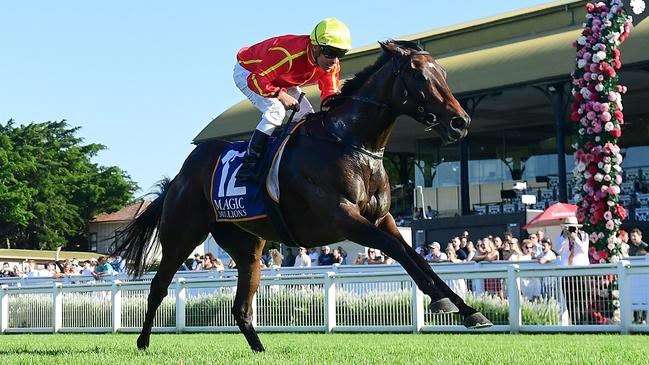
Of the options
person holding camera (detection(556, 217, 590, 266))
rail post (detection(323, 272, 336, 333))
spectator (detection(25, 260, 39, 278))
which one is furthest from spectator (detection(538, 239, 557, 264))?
spectator (detection(25, 260, 39, 278))

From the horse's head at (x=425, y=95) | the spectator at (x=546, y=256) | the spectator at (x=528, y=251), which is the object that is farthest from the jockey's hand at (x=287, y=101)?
the spectator at (x=528, y=251)

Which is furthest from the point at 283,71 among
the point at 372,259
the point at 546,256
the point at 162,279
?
the point at 372,259

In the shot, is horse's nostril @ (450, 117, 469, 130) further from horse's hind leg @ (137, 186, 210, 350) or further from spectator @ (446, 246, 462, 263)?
spectator @ (446, 246, 462, 263)

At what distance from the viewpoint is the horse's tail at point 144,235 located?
8.77 m

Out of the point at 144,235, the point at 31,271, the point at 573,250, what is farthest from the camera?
the point at 31,271

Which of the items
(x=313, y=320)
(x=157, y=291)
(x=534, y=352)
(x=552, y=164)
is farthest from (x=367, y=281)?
(x=552, y=164)

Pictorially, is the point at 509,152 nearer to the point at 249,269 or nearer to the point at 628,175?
the point at 628,175

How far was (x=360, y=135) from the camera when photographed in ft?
21.7

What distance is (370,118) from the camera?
667 centimetres

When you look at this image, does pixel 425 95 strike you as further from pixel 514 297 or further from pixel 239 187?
pixel 514 297

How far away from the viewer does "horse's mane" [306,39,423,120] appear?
670 cm

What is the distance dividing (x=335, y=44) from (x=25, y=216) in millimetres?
54903

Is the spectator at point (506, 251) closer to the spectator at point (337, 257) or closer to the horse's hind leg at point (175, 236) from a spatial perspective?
the spectator at point (337, 257)

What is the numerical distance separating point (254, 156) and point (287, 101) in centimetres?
51
